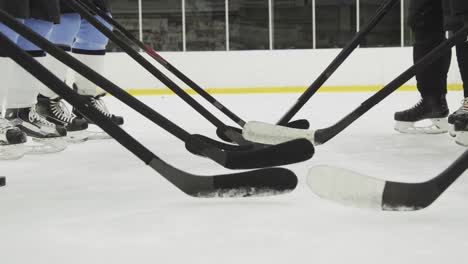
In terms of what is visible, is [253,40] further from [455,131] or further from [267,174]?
[267,174]

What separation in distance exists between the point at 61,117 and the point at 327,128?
1.15 m

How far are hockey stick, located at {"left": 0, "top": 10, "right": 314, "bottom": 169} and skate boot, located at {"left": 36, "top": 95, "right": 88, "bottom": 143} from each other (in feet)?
3.67

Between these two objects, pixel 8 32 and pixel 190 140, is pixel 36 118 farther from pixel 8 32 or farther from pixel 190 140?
pixel 190 140

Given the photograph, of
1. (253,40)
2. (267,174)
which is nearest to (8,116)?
(267,174)

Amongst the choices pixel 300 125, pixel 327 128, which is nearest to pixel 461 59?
pixel 300 125

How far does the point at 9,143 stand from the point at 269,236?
1169 millimetres

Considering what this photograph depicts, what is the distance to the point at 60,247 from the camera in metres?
1.05

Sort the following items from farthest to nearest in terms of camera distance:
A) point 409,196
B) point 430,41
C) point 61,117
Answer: point 430,41 < point 61,117 < point 409,196

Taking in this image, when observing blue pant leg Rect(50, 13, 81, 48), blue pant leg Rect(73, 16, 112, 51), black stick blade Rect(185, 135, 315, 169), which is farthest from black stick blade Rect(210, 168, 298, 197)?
blue pant leg Rect(73, 16, 112, 51)

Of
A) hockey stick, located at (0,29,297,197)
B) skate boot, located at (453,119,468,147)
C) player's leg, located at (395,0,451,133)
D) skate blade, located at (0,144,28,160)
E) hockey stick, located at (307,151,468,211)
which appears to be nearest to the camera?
hockey stick, located at (307,151,468,211)

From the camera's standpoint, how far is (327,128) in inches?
74.8

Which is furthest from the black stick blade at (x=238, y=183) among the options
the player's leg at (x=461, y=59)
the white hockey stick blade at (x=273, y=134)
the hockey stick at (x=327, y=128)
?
the player's leg at (x=461, y=59)

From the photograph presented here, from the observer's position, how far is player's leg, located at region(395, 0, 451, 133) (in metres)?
2.71

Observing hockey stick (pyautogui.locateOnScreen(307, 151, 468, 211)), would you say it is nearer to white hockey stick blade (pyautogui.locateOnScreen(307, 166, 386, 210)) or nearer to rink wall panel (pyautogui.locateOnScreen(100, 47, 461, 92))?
white hockey stick blade (pyautogui.locateOnScreen(307, 166, 386, 210))
